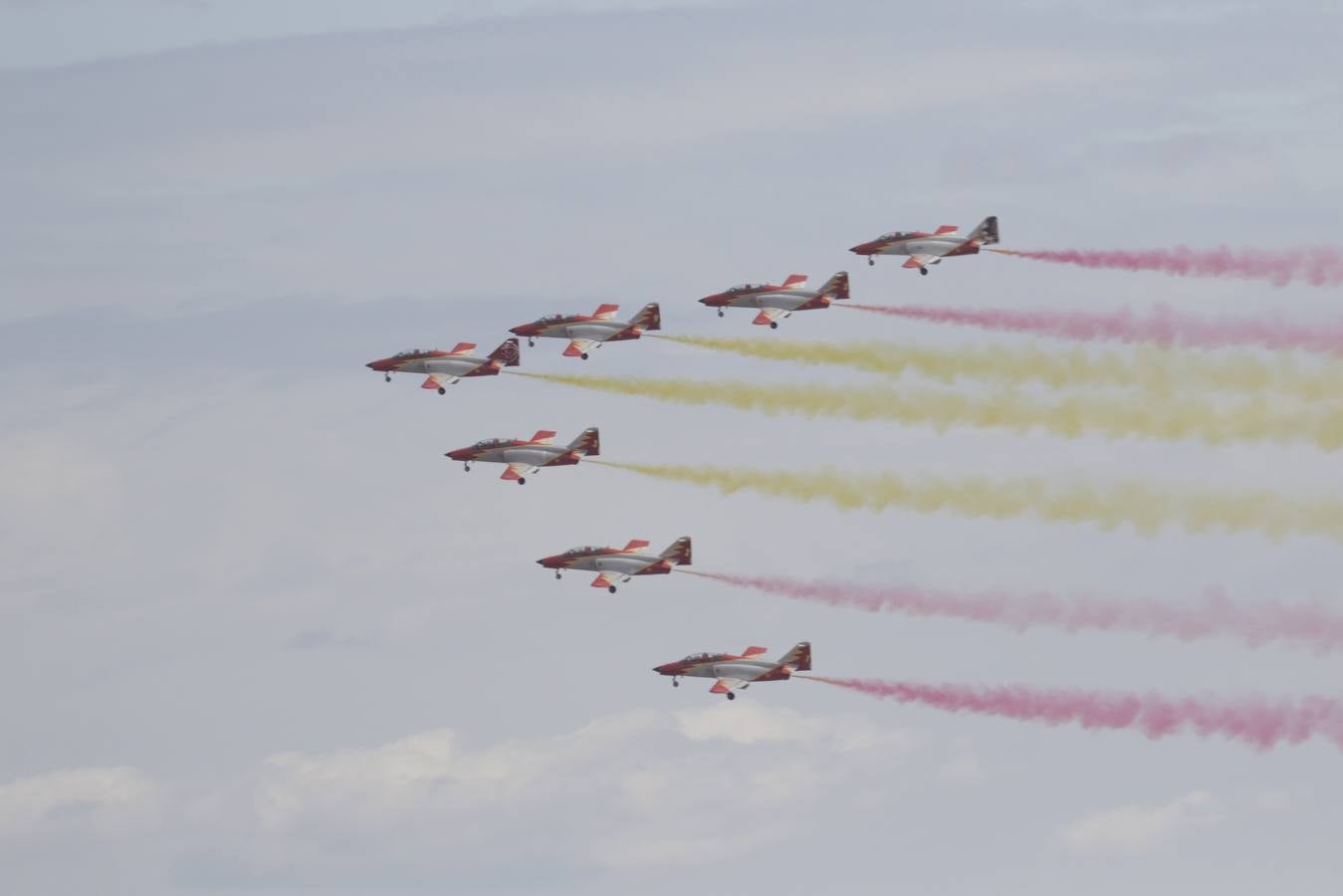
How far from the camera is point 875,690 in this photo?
16550 cm

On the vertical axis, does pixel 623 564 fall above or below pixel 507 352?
below

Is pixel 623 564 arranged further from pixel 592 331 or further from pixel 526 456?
pixel 592 331

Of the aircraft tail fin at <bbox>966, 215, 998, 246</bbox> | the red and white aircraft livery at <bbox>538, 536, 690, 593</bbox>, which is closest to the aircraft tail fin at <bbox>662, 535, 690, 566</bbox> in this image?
the red and white aircraft livery at <bbox>538, 536, 690, 593</bbox>

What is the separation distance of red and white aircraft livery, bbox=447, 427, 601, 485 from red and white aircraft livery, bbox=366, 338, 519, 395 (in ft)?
16.2

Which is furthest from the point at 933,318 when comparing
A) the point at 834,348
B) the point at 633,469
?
the point at 633,469

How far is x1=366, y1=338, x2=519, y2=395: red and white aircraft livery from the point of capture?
18462 cm

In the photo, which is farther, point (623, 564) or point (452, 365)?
point (452, 365)

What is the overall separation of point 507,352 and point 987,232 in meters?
32.1

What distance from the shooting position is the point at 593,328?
184 m

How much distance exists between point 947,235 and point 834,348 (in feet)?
43.6

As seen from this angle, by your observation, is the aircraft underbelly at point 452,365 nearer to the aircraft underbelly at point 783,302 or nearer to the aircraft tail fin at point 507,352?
the aircraft tail fin at point 507,352

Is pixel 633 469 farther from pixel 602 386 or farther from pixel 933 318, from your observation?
pixel 933 318

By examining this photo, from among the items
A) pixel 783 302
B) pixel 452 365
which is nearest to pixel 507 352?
pixel 452 365

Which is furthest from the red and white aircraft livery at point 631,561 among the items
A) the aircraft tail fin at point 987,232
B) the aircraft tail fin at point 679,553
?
the aircraft tail fin at point 987,232
